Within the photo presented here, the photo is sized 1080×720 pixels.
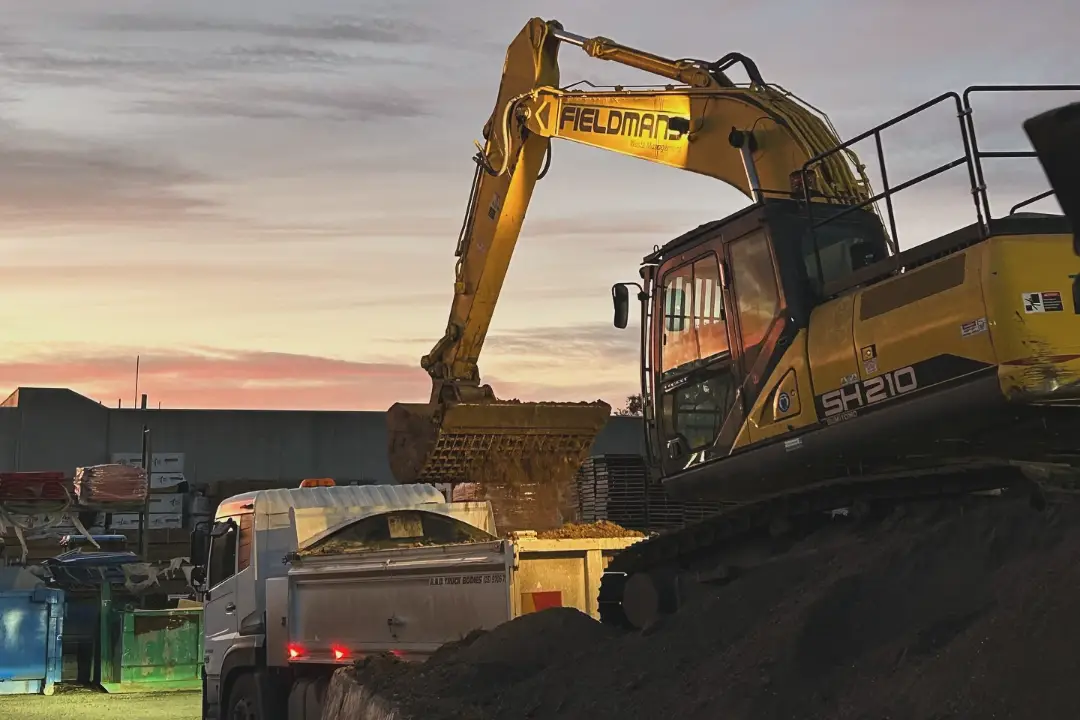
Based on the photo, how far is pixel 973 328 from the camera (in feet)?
18.3

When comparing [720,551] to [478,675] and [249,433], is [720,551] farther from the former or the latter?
[249,433]

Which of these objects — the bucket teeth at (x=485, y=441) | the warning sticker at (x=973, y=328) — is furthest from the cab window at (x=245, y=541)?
the warning sticker at (x=973, y=328)

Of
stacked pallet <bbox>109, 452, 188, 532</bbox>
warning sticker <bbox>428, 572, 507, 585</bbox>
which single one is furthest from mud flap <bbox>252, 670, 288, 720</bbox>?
stacked pallet <bbox>109, 452, 188, 532</bbox>

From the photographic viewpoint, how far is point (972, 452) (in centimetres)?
602

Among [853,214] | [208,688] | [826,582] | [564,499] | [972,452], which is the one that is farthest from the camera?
[564,499]

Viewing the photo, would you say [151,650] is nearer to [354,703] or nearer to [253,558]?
[253,558]

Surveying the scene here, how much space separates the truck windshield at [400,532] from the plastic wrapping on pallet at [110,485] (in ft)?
40.3

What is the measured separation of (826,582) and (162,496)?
31.0 meters

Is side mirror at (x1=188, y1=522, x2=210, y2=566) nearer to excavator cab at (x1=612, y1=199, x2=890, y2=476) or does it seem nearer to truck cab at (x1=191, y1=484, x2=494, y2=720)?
truck cab at (x1=191, y1=484, x2=494, y2=720)

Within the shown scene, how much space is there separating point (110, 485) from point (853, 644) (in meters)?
19.4

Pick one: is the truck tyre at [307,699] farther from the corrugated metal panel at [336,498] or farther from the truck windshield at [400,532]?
the corrugated metal panel at [336,498]

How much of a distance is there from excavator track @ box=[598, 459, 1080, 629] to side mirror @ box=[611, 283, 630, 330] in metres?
1.84

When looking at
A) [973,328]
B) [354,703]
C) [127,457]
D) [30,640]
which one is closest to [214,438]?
[127,457]

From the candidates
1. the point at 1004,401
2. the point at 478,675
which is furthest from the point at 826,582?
the point at 478,675
